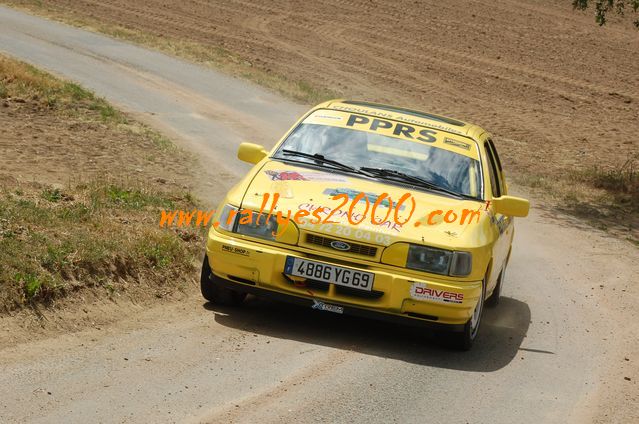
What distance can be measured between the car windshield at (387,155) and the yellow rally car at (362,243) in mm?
35

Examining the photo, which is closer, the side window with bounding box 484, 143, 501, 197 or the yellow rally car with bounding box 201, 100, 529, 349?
the yellow rally car with bounding box 201, 100, 529, 349

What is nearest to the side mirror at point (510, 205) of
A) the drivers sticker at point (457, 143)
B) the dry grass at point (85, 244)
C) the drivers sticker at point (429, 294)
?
the drivers sticker at point (457, 143)

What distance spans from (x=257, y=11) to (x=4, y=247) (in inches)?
1048

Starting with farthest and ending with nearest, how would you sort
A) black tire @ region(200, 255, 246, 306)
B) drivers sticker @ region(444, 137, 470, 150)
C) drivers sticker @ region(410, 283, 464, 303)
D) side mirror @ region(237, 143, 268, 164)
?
drivers sticker @ region(444, 137, 470, 150)
side mirror @ region(237, 143, 268, 164)
black tire @ region(200, 255, 246, 306)
drivers sticker @ region(410, 283, 464, 303)

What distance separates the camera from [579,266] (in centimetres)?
1255

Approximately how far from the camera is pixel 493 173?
9.77 metres

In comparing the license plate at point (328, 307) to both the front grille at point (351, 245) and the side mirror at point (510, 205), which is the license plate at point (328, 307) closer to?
the front grille at point (351, 245)

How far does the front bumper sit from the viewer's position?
790cm

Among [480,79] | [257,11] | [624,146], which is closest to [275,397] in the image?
[624,146]

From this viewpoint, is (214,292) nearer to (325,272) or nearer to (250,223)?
(250,223)

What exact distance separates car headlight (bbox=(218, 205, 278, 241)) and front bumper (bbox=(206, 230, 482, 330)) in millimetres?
69

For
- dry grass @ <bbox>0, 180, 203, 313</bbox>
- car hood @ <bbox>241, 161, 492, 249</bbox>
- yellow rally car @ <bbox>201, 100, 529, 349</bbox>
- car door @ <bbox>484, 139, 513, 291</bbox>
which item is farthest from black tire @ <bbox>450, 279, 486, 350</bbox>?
dry grass @ <bbox>0, 180, 203, 313</bbox>

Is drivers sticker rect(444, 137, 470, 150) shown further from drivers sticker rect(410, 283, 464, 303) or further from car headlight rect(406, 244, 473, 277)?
drivers sticker rect(410, 283, 464, 303)

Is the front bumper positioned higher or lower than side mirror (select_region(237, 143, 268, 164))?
lower
